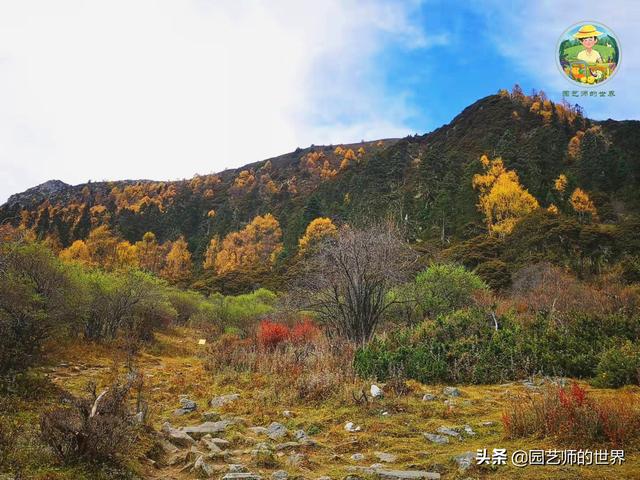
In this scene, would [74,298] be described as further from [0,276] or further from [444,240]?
[444,240]

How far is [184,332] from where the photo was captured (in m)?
24.4

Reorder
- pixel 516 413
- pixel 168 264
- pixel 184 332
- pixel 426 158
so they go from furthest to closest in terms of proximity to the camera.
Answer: pixel 168 264, pixel 426 158, pixel 184 332, pixel 516 413

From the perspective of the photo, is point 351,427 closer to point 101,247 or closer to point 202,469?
point 202,469

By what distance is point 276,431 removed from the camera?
642 cm

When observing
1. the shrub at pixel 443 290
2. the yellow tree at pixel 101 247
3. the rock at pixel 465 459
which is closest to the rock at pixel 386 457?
the rock at pixel 465 459

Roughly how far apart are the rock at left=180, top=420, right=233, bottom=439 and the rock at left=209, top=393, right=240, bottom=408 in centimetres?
133

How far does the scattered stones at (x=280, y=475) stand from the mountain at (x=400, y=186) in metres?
23.2

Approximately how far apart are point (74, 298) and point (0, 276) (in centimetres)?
400

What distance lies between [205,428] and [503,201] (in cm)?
5314

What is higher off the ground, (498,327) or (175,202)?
(175,202)

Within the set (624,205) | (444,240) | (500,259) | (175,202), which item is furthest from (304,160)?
(500,259)

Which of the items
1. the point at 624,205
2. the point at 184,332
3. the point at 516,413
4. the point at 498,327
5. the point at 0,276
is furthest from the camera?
the point at 624,205

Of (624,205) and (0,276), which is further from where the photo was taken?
(624,205)

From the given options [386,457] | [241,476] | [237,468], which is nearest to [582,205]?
[386,457]
